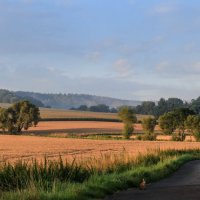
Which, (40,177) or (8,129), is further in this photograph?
(8,129)

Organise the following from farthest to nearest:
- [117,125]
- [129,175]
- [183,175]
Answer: [117,125]
[183,175]
[129,175]

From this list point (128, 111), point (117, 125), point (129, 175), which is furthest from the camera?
point (117, 125)

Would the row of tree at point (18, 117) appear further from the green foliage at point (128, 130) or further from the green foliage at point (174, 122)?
the green foliage at point (174, 122)

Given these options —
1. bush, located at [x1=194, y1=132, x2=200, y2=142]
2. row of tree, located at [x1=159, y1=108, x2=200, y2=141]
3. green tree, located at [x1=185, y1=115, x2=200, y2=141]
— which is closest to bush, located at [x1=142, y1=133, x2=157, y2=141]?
row of tree, located at [x1=159, y1=108, x2=200, y2=141]

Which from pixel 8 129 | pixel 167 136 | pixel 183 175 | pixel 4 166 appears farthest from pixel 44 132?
pixel 4 166

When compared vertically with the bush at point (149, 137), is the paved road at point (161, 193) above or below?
above

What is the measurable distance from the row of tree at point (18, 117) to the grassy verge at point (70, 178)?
9217cm

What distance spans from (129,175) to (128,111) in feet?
308

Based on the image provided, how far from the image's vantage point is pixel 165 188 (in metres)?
18.7

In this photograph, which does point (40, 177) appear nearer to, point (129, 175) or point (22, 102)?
point (129, 175)

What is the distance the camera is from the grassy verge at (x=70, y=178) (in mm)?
13711

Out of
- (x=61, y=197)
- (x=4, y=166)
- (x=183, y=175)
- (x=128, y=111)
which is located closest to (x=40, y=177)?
(x=4, y=166)

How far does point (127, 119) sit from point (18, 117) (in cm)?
2404

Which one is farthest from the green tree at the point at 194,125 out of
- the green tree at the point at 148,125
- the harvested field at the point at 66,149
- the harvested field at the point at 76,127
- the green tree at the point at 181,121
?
the harvested field at the point at 66,149
